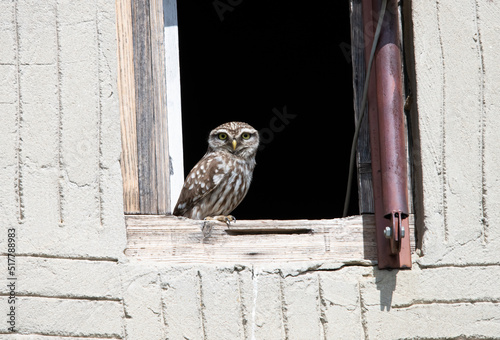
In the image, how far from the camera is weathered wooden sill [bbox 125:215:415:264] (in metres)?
3.85

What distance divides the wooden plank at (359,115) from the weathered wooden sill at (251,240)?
3.8 inches

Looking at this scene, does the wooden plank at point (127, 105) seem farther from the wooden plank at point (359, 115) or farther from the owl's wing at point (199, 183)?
the wooden plank at point (359, 115)

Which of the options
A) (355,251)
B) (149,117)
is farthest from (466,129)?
(149,117)

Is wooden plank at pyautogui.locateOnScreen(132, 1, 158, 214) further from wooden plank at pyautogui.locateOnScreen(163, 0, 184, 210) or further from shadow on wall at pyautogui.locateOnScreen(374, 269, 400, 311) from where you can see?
shadow on wall at pyautogui.locateOnScreen(374, 269, 400, 311)

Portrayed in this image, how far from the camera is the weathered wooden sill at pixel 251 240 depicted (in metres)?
3.85

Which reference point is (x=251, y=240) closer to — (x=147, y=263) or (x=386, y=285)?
(x=147, y=263)

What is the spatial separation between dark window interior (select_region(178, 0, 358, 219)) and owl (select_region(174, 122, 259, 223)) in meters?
1.35

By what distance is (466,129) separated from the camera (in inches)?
154

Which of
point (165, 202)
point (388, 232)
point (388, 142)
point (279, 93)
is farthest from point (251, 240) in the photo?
point (279, 93)

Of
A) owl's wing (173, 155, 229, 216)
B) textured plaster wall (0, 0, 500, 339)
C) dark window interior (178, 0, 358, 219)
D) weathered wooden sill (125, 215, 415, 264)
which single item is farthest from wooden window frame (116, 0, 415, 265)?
dark window interior (178, 0, 358, 219)

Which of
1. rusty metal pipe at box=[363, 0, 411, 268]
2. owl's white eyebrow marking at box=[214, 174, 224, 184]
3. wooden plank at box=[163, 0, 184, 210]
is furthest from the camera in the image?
owl's white eyebrow marking at box=[214, 174, 224, 184]

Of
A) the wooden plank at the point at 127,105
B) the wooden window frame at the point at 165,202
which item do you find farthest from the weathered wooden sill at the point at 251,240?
the wooden plank at the point at 127,105

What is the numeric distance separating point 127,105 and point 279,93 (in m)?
3.53

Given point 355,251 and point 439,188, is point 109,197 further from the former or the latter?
point 439,188
